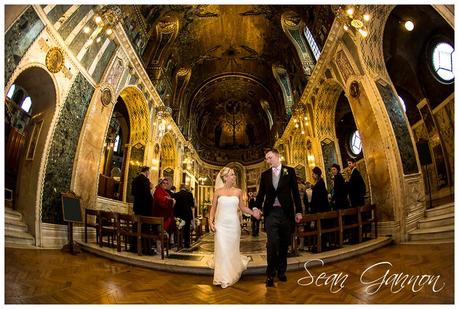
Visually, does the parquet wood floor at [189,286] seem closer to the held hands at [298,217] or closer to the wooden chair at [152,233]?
the wooden chair at [152,233]

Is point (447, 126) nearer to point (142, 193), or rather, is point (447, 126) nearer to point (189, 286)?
point (142, 193)

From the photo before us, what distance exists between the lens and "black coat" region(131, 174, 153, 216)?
590cm

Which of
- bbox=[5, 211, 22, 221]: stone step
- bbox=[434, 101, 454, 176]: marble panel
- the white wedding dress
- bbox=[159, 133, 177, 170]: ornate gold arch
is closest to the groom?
the white wedding dress

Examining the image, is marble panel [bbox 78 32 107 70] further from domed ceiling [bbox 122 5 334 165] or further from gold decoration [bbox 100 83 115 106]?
domed ceiling [bbox 122 5 334 165]

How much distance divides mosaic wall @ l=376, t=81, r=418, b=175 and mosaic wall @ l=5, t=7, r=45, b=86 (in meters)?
8.41

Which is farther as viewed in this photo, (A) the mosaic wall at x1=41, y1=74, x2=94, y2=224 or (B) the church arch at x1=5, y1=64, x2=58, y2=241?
(A) the mosaic wall at x1=41, y1=74, x2=94, y2=224

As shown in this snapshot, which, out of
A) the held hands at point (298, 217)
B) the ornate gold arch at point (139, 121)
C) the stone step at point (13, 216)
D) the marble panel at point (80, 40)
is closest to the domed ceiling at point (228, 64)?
the ornate gold arch at point (139, 121)

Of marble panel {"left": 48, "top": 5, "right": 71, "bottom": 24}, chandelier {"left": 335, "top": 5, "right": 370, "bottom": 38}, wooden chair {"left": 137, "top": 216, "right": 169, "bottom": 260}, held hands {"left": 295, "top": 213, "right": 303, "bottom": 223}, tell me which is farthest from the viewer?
chandelier {"left": 335, "top": 5, "right": 370, "bottom": 38}

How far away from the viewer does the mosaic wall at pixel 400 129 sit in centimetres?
738

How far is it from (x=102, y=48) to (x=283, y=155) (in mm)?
13671

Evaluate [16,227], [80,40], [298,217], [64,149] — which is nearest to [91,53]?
[80,40]

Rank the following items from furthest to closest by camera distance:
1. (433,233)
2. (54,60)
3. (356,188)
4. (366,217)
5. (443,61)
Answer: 1. (443,61)
2. (366,217)
3. (54,60)
4. (356,188)
5. (433,233)

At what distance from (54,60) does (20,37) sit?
116cm

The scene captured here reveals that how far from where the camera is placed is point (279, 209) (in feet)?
12.0
